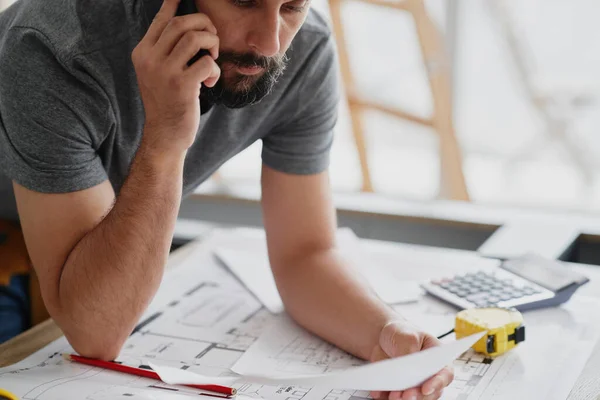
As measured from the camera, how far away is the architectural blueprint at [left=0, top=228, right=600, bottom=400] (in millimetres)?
918

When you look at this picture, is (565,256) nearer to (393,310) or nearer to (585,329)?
(585,329)

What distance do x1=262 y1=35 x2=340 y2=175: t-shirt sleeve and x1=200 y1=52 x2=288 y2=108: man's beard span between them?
0.15 meters

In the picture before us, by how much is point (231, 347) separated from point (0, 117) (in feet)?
1.44

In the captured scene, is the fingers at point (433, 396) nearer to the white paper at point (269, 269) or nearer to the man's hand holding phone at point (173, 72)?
the white paper at point (269, 269)

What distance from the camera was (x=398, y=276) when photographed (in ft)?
4.34

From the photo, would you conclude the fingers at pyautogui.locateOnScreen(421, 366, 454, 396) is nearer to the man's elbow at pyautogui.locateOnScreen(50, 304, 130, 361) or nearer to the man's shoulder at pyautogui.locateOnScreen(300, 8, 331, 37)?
the man's elbow at pyautogui.locateOnScreen(50, 304, 130, 361)

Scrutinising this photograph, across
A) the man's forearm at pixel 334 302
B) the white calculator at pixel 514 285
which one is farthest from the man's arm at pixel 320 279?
the white calculator at pixel 514 285

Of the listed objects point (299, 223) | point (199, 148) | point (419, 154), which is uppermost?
point (199, 148)

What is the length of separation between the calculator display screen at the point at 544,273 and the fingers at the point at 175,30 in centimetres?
64

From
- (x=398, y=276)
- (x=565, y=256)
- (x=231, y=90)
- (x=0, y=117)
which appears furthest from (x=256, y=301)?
(x=565, y=256)

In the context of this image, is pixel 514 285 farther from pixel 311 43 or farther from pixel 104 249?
pixel 104 249

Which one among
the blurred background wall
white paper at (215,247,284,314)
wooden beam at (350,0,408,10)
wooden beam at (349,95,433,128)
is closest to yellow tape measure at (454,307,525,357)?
white paper at (215,247,284,314)

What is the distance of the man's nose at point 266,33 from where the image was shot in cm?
101

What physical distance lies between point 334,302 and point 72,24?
528mm
